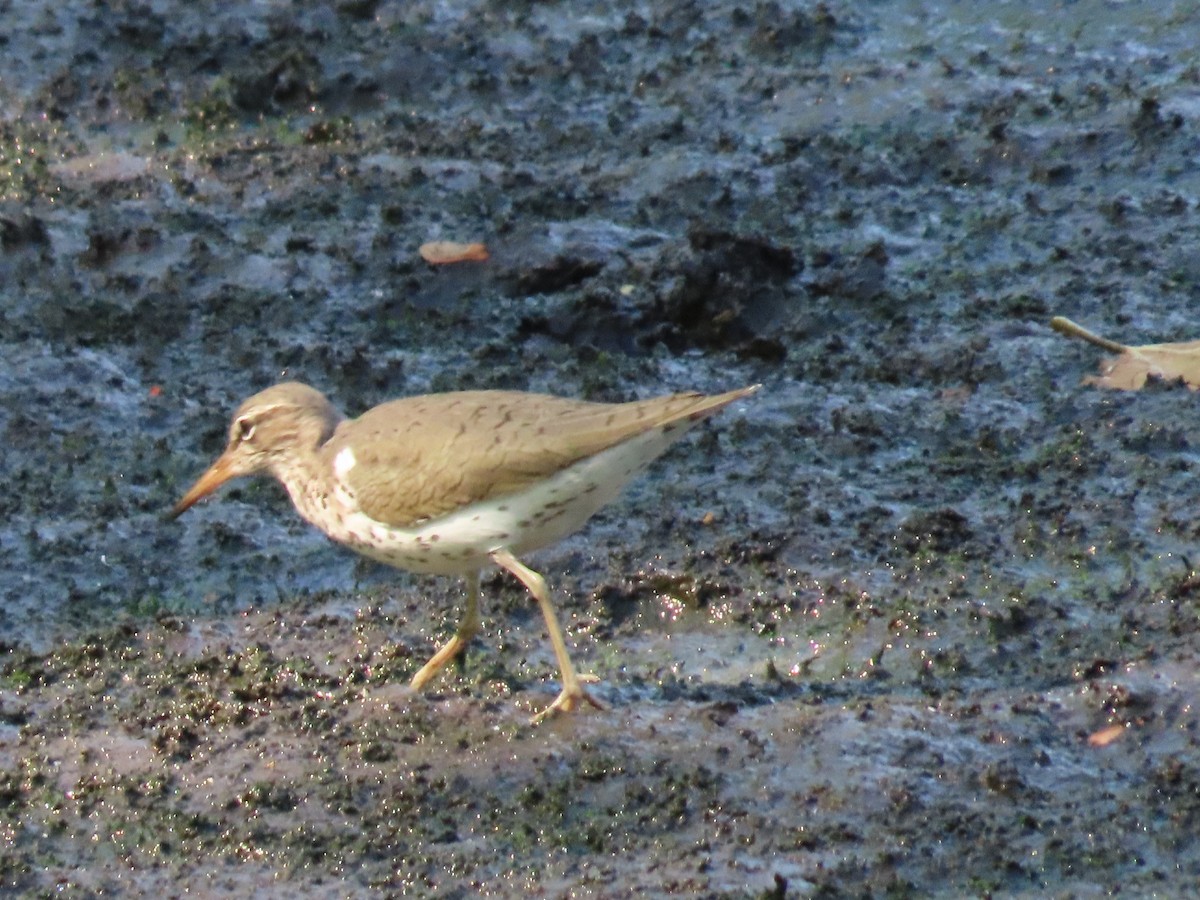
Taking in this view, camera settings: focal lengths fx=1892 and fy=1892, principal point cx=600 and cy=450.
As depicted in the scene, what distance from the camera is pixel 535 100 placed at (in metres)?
9.58

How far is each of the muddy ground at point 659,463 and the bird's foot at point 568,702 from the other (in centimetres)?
8

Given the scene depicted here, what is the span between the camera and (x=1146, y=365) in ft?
24.0

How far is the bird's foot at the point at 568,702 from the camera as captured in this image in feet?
18.1

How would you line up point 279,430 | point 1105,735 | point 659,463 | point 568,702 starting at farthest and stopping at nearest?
1. point 659,463
2. point 279,430
3. point 568,702
4. point 1105,735

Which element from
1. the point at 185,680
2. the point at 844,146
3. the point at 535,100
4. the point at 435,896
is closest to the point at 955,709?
the point at 435,896

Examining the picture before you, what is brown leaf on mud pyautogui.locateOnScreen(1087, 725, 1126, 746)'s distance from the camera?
5254 millimetres

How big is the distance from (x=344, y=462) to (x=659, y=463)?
152 cm

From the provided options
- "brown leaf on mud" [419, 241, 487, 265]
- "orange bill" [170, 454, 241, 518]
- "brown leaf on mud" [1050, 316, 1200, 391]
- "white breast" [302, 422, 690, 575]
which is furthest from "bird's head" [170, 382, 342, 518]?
"brown leaf on mud" [1050, 316, 1200, 391]

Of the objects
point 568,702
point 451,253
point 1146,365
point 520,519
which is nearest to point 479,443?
point 520,519

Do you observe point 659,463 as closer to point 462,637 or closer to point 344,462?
point 462,637

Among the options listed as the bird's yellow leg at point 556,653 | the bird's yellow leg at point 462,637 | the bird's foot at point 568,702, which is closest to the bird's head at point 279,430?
the bird's yellow leg at point 462,637

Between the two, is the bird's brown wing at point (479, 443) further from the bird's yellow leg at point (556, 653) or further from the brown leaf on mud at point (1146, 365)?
the brown leaf on mud at point (1146, 365)

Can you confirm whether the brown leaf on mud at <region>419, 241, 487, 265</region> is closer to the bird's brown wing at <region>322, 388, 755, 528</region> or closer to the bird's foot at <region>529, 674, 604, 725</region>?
the bird's brown wing at <region>322, 388, 755, 528</region>

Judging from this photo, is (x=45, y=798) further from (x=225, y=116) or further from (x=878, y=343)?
(x=225, y=116)
